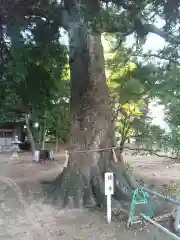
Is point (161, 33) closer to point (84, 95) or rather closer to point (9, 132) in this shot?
point (84, 95)

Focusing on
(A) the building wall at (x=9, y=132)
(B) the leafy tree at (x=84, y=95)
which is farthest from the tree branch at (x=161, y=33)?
(A) the building wall at (x=9, y=132)

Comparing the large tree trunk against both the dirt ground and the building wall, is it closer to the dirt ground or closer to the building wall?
the dirt ground

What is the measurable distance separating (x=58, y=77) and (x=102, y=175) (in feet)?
12.4

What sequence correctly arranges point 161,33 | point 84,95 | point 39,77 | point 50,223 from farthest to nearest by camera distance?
point 39,77 < point 84,95 < point 161,33 < point 50,223

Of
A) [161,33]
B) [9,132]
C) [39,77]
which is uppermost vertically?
[161,33]

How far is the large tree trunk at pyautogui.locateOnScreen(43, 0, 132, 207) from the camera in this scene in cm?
565

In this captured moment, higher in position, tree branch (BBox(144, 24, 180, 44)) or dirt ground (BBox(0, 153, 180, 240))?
tree branch (BBox(144, 24, 180, 44))

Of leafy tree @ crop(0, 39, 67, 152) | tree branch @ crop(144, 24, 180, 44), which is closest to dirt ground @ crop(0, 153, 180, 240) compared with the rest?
leafy tree @ crop(0, 39, 67, 152)

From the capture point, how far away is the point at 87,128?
19.5 feet

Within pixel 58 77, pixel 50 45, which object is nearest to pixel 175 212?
pixel 50 45

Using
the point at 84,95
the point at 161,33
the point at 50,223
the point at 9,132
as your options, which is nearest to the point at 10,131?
the point at 9,132

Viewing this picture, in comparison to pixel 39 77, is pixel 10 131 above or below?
below

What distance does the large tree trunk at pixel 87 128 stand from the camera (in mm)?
5649

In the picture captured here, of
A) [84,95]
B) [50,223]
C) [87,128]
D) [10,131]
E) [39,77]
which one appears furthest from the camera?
[10,131]
